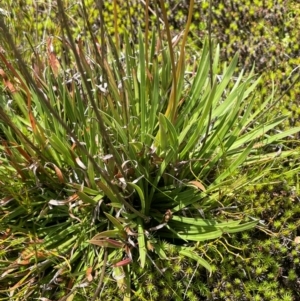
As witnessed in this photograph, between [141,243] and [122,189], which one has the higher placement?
[122,189]

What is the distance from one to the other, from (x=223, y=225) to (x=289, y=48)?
4.14 ft

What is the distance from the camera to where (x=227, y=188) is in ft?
5.40

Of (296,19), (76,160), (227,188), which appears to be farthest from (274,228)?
(296,19)

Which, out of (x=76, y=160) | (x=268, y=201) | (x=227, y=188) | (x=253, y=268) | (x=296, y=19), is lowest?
(x=253, y=268)

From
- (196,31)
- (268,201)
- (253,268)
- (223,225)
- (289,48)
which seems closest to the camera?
(223,225)

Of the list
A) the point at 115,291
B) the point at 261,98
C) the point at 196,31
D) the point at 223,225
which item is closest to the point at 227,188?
the point at 223,225

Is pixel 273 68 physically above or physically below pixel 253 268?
above

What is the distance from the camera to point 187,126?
63.9 inches

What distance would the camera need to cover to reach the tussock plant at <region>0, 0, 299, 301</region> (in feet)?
5.20

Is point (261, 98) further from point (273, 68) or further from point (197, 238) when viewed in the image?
point (197, 238)

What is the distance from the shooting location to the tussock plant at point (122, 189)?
1.58 meters

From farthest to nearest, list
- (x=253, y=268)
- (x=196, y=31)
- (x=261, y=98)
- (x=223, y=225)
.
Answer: (x=196, y=31)
(x=261, y=98)
(x=253, y=268)
(x=223, y=225)

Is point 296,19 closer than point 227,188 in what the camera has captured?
No

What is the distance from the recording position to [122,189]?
1649mm
